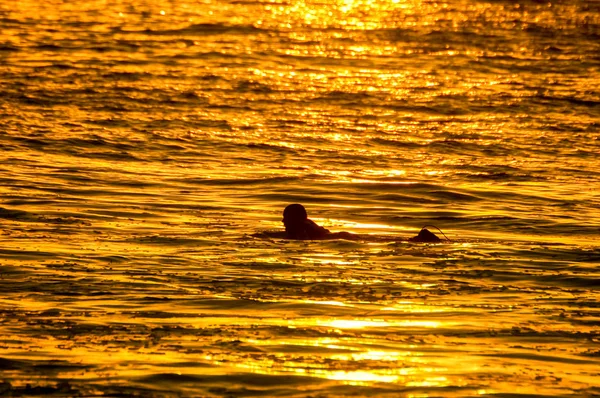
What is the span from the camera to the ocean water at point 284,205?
10055 mm

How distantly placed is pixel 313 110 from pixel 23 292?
57.5ft

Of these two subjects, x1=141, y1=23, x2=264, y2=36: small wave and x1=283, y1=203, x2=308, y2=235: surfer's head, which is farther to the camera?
x1=141, y1=23, x2=264, y2=36: small wave

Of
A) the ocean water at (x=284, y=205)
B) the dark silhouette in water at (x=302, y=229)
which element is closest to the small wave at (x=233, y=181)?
the ocean water at (x=284, y=205)

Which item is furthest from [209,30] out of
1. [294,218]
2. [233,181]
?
[294,218]

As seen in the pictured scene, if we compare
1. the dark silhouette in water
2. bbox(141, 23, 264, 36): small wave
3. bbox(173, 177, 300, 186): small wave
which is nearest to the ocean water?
bbox(173, 177, 300, 186): small wave

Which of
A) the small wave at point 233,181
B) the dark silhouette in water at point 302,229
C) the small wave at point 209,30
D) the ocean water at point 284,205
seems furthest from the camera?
the small wave at point 209,30

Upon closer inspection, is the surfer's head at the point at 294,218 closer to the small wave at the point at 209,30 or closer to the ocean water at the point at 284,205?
the ocean water at the point at 284,205

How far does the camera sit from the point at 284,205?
63.5 feet

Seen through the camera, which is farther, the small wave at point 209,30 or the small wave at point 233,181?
the small wave at point 209,30

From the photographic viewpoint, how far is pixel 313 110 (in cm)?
2942

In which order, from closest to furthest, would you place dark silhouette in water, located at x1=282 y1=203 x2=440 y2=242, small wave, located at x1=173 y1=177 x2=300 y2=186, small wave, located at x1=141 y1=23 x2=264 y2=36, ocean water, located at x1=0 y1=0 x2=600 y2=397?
ocean water, located at x1=0 y1=0 x2=600 y2=397
dark silhouette in water, located at x1=282 y1=203 x2=440 y2=242
small wave, located at x1=173 y1=177 x2=300 y2=186
small wave, located at x1=141 y1=23 x2=264 y2=36

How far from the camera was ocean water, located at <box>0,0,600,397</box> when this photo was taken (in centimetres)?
1005

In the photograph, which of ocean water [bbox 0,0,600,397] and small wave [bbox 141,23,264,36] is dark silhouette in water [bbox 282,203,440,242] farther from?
small wave [bbox 141,23,264,36]

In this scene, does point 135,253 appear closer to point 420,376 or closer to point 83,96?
point 420,376
